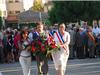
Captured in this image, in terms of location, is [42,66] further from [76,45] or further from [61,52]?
[76,45]

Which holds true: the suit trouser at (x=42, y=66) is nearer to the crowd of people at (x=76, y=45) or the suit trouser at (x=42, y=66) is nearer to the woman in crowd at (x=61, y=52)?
the woman in crowd at (x=61, y=52)

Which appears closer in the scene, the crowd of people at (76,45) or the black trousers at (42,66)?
the black trousers at (42,66)

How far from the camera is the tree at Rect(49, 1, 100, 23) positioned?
6059 cm

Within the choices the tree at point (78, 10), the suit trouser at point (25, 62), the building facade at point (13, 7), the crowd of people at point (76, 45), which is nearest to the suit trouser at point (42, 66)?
the suit trouser at point (25, 62)

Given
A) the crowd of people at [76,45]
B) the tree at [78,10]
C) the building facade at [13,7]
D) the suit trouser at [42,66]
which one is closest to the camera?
the suit trouser at [42,66]

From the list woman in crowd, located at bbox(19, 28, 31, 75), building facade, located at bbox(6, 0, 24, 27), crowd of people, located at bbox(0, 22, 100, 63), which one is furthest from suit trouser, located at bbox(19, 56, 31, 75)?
building facade, located at bbox(6, 0, 24, 27)

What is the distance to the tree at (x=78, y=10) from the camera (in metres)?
60.6

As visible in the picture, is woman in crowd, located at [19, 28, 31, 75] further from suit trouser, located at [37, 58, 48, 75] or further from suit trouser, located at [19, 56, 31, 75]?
suit trouser, located at [37, 58, 48, 75]

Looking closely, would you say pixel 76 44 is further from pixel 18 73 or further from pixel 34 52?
pixel 34 52

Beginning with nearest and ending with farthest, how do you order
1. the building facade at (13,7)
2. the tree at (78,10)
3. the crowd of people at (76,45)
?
the crowd of people at (76,45)
the tree at (78,10)
the building facade at (13,7)

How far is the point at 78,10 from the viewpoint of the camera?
6216 cm

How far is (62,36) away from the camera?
13703mm

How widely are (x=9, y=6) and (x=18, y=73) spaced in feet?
226

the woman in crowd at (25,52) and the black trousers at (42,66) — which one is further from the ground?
the woman in crowd at (25,52)
